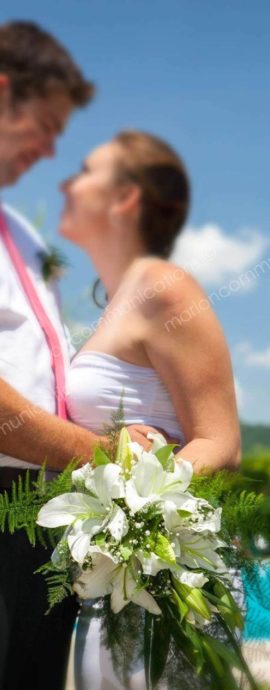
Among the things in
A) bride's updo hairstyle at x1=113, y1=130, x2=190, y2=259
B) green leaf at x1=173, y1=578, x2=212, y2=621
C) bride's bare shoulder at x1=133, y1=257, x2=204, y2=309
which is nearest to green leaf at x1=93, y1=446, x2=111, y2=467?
green leaf at x1=173, y1=578, x2=212, y2=621

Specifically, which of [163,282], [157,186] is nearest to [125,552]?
[163,282]

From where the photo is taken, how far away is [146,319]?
3.20 feet

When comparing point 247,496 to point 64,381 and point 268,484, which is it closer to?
point 268,484

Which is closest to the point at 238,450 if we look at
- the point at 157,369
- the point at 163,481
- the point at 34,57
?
the point at 157,369

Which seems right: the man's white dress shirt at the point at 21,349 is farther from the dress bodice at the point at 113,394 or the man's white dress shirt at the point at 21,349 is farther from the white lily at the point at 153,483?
the white lily at the point at 153,483

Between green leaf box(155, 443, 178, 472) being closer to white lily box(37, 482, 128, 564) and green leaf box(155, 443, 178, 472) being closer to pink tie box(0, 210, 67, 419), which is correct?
white lily box(37, 482, 128, 564)

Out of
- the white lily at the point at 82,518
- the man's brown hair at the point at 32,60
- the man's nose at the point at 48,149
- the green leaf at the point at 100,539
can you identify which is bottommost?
the green leaf at the point at 100,539

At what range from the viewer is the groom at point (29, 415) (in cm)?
83

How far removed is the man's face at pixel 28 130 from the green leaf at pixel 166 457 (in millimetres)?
519

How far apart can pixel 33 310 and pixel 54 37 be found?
0.38 metres

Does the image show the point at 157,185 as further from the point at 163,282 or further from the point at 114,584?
the point at 114,584

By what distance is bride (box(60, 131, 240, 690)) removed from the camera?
0.93 metres

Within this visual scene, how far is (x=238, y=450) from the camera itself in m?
0.95

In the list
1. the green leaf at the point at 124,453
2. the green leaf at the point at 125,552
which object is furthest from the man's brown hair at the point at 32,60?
the green leaf at the point at 125,552
